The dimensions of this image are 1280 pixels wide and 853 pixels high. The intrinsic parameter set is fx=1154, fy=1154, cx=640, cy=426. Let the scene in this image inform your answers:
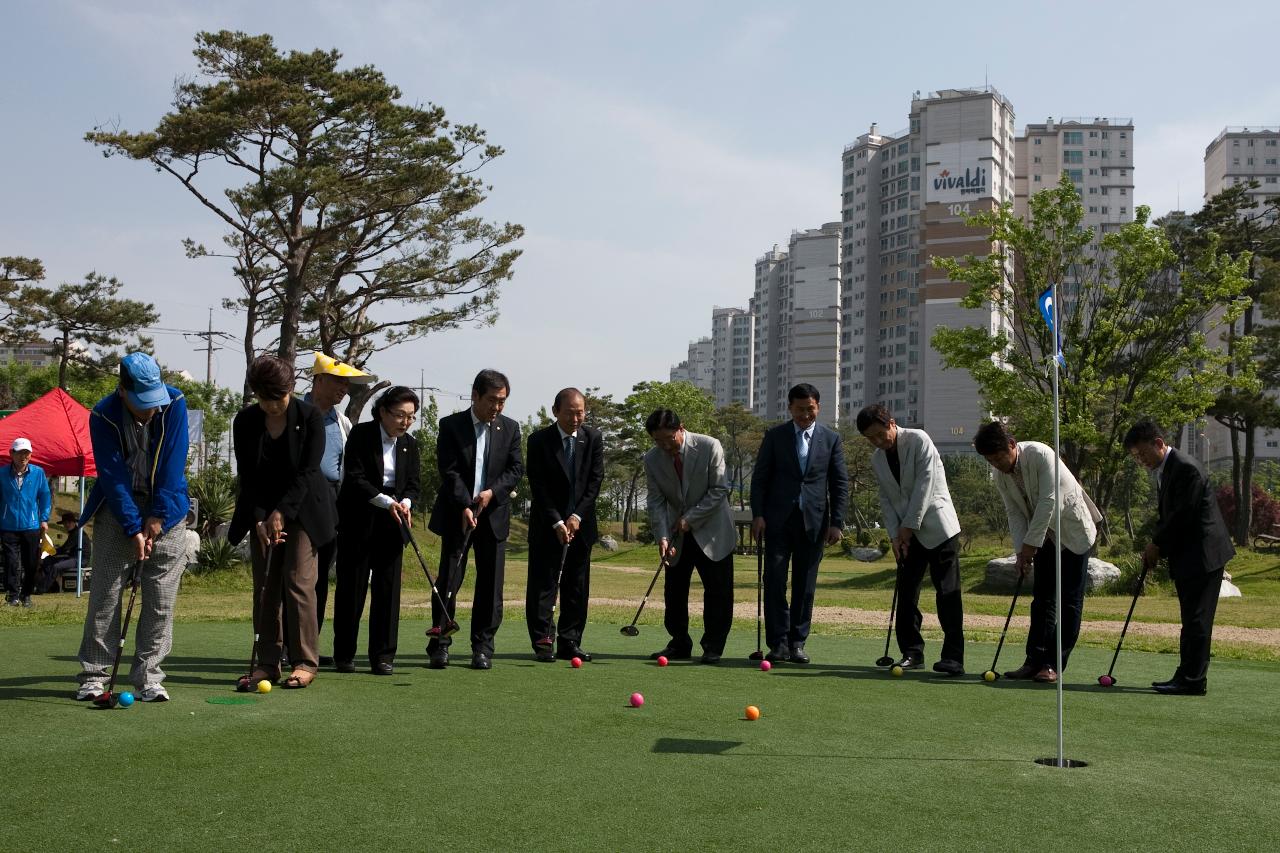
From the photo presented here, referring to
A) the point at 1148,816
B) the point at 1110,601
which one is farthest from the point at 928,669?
the point at 1110,601

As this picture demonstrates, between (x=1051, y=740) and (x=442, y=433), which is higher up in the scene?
(x=442, y=433)

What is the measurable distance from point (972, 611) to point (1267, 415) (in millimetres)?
25139

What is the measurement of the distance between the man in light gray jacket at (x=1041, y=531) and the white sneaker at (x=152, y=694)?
5.12m

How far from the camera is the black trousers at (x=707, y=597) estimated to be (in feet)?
27.9

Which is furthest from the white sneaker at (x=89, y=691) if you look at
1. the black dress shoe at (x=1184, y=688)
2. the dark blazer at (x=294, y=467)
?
the black dress shoe at (x=1184, y=688)

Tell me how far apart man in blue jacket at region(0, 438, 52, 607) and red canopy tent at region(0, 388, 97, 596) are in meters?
2.45

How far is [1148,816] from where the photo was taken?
13.0 feet

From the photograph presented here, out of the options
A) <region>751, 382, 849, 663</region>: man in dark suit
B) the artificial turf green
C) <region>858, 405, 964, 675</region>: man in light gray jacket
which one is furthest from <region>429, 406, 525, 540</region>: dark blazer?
<region>858, 405, 964, 675</region>: man in light gray jacket

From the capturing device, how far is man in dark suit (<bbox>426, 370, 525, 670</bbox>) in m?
7.74

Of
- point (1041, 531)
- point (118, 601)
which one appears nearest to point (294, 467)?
point (118, 601)

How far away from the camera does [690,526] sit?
8.55m

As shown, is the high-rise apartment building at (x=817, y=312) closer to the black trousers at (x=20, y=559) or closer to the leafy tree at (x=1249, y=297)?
the leafy tree at (x=1249, y=297)

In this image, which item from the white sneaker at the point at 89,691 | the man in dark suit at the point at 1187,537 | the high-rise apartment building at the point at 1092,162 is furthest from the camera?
the high-rise apartment building at the point at 1092,162

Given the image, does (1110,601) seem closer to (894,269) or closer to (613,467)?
(613,467)
